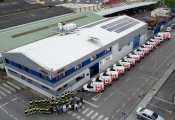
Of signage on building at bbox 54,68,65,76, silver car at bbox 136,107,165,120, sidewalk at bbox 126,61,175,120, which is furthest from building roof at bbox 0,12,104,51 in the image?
silver car at bbox 136,107,165,120

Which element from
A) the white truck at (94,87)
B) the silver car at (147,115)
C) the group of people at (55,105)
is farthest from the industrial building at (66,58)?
the silver car at (147,115)

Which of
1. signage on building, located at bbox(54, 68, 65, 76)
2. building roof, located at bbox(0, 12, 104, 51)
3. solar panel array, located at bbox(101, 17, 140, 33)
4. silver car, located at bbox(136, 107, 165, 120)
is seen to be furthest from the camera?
solar panel array, located at bbox(101, 17, 140, 33)

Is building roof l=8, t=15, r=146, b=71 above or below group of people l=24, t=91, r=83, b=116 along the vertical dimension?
above

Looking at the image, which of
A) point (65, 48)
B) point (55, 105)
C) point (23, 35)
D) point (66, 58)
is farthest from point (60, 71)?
point (23, 35)

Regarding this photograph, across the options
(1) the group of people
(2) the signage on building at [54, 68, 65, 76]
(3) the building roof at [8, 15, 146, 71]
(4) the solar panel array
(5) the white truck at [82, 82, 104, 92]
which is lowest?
(1) the group of people

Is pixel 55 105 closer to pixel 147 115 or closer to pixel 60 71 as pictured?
pixel 60 71

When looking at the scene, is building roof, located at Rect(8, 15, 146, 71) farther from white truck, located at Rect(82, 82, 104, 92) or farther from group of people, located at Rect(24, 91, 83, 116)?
white truck, located at Rect(82, 82, 104, 92)

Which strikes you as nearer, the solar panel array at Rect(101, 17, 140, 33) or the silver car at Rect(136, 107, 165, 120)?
the silver car at Rect(136, 107, 165, 120)
